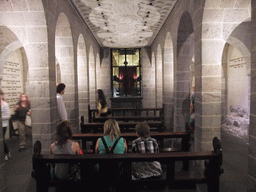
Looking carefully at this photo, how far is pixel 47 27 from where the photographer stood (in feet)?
10.9

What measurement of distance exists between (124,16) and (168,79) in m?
2.39

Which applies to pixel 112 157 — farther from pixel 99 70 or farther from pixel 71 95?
pixel 99 70

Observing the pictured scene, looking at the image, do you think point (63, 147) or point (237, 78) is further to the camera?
point (237, 78)

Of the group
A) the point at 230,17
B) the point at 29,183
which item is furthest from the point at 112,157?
the point at 230,17

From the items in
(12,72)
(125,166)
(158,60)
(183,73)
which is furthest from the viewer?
(158,60)

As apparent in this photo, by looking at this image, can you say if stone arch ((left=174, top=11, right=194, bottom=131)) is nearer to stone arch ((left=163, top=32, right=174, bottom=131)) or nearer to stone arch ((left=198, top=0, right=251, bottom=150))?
stone arch ((left=163, top=32, right=174, bottom=131))

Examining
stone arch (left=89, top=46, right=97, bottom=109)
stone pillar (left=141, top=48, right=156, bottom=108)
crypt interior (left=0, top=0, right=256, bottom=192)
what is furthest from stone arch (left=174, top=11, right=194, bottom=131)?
stone pillar (left=141, top=48, right=156, bottom=108)

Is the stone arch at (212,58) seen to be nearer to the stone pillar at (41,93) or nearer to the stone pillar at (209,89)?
the stone pillar at (209,89)

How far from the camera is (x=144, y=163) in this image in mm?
2223

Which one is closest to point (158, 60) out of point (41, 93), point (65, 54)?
point (65, 54)

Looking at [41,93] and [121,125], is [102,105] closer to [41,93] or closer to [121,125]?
[121,125]

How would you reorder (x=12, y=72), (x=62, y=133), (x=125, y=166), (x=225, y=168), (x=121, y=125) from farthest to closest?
1. (x=12, y=72)
2. (x=121, y=125)
3. (x=225, y=168)
4. (x=62, y=133)
5. (x=125, y=166)

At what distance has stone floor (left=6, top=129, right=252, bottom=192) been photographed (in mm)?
2742

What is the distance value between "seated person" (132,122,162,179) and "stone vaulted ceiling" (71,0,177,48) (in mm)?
3505
